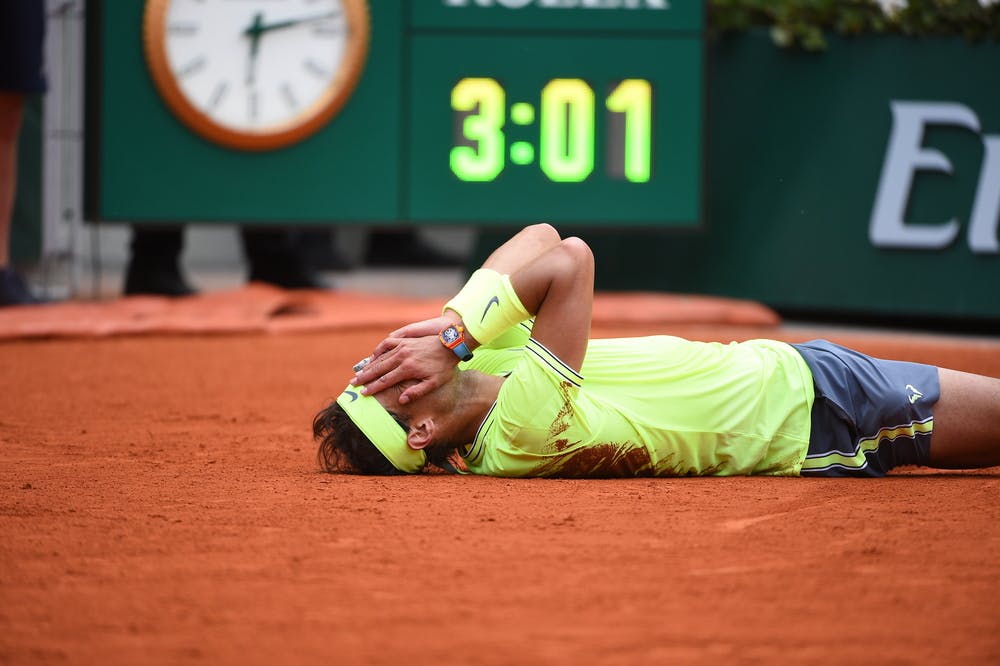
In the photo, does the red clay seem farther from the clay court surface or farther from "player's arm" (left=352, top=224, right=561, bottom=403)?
"player's arm" (left=352, top=224, right=561, bottom=403)

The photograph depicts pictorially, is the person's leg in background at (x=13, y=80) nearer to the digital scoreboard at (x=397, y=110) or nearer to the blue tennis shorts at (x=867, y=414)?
the digital scoreboard at (x=397, y=110)

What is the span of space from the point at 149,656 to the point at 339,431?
1492mm

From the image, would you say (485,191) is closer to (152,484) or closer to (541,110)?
(541,110)

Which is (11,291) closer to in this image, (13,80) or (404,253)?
(13,80)

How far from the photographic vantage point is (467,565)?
2896 mm

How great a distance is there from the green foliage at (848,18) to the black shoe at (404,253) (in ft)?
18.5

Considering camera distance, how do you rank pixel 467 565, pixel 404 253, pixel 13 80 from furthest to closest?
pixel 404 253
pixel 13 80
pixel 467 565

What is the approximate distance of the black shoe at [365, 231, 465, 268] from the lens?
1398 centimetres

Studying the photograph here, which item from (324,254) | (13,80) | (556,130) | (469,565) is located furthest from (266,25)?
(469,565)

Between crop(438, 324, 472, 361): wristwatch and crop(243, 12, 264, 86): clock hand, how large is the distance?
185 inches

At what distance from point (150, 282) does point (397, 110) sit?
1954 mm

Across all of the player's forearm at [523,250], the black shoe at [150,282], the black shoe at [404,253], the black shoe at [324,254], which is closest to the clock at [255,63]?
the black shoe at [150,282]

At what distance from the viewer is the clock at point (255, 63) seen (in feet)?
26.0

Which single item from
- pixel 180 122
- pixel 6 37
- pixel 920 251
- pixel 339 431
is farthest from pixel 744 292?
pixel 339 431
